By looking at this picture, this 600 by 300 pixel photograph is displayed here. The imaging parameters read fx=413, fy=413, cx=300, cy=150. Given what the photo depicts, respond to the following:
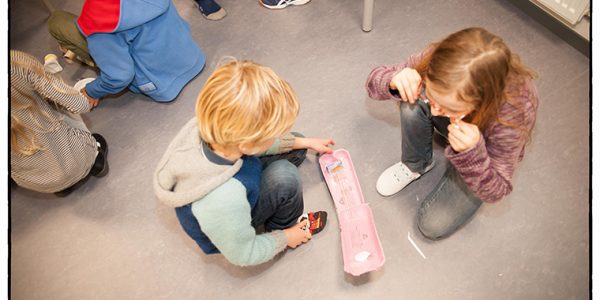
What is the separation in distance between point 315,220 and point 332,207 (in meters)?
0.08

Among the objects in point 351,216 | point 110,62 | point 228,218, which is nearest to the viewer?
point 228,218

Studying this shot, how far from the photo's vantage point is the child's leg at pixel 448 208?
3.83 feet

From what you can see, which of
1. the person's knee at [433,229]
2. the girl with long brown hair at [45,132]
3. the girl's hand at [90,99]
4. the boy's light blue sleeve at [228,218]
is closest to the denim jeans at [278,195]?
the boy's light blue sleeve at [228,218]

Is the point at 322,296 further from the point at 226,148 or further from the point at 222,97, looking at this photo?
the point at 222,97

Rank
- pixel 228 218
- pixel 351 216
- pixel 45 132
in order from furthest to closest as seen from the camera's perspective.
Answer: pixel 351 216 → pixel 45 132 → pixel 228 218

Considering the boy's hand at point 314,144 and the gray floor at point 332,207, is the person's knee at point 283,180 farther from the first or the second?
the gray floor at point 332,207

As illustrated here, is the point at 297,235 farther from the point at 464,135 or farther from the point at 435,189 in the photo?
the point at 464,135

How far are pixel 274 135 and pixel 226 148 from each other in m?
0.10

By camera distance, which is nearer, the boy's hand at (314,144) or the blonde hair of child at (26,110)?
the blonde hair of child at (26,110)

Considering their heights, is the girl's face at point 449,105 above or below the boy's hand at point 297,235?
above

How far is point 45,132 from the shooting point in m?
1.15

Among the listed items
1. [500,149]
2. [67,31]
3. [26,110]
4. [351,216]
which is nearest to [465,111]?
[500,149]

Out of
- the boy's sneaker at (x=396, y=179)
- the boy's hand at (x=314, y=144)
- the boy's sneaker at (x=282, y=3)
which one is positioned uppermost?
the boy's sneaker at (x=282, y=3)

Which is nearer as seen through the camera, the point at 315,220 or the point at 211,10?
the point at 315,220
